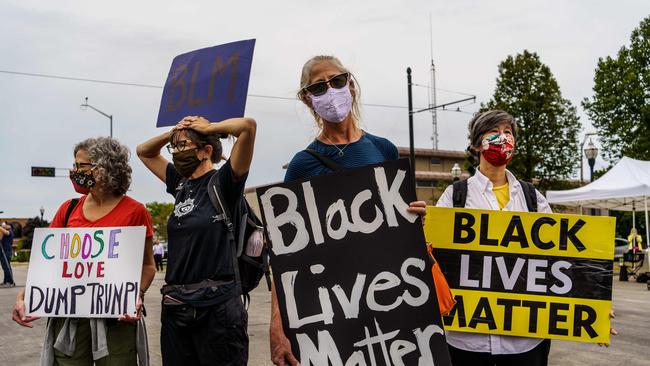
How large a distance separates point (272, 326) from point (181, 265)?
2.40 ft

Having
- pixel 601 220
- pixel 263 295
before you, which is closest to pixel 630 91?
pixel 263 295

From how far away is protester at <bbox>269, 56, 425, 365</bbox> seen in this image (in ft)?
9.46

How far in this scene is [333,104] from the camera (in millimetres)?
2885

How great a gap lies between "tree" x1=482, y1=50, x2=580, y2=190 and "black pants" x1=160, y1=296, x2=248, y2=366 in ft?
99.7

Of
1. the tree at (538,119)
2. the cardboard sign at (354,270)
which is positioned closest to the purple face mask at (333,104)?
the cardboard sign at (354,270)

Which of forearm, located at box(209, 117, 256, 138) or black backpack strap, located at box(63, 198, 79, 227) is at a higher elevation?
forearm, located at box(209, 117, 256, 138)

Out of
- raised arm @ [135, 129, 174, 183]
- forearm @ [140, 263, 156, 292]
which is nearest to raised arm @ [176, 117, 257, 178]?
raised arm @ [135, 129, 174, 183]

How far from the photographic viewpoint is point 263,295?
1416cm

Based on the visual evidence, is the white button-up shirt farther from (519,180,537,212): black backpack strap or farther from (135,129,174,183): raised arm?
(135,129,174,183): raised arm

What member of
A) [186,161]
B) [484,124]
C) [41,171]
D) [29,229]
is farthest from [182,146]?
[41,171]

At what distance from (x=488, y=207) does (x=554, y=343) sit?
513cm

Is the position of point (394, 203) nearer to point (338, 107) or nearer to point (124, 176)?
point (338, 107)

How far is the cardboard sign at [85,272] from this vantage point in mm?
3479

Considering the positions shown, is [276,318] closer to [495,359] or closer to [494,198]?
[495,359]
